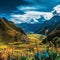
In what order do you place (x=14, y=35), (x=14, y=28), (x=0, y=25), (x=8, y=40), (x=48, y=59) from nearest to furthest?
1. (x=48, y=59)
2. (x=8, y=40)
3. (x=14, y=35)
4. (x=0, y=25)
5. (x=14, y=28)

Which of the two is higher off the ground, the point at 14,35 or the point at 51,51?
the point at 14,35

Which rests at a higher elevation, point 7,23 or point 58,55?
point 7,23

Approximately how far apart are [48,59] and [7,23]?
47.0 metres

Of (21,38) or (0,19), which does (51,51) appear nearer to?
(21,38)

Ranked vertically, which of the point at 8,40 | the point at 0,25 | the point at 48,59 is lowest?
the point at 48,59

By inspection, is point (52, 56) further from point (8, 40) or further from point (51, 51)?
point (8, 40)

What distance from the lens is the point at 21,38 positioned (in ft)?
163

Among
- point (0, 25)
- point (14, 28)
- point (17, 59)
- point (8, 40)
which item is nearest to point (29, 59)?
point (17, 59)

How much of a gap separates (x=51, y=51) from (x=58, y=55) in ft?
1.60

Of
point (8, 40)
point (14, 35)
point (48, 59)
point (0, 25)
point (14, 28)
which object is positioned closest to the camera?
point (48, 59)

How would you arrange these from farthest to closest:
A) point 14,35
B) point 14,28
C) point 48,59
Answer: point 14,28, point 14,35, point 48,59

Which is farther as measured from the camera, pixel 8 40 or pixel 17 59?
pixel 8 40

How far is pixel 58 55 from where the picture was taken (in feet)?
49.7

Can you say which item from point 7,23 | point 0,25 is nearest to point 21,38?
point 0,25
